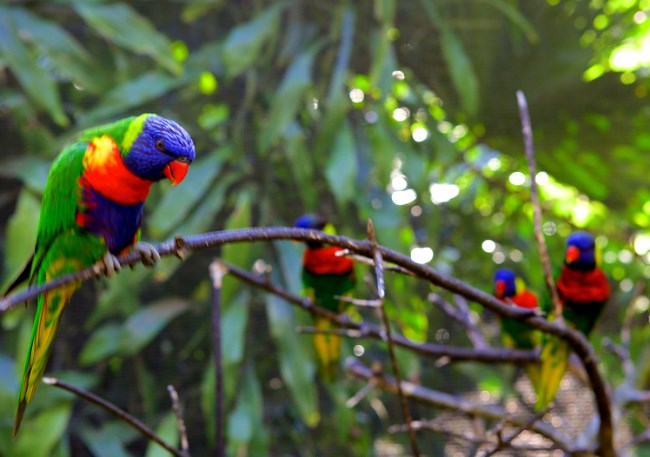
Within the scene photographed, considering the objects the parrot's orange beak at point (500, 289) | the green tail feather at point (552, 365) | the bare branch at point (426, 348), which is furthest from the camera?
the parrot's orange beak at point (500, 289)

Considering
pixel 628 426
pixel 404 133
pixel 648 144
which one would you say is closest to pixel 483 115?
pixel 404 133

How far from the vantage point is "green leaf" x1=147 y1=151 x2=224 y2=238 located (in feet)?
5.40

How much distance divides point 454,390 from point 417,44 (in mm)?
861

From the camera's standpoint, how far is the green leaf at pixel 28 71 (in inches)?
65.1

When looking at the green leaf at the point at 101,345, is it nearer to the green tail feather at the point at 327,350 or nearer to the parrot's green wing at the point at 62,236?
the green tail feather at the point at 327,350

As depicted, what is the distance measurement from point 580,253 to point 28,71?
1.23 metres

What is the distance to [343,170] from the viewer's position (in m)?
1.70

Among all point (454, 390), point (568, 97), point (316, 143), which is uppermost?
point (568, 97)

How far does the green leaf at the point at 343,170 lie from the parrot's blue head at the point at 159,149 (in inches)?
37.1

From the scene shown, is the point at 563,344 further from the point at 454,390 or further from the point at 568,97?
the point at 568,97

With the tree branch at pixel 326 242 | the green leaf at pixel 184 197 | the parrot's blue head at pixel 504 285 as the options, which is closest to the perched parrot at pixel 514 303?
the parrot's blue head at pixel 504 285

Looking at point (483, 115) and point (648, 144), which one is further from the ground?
point (648, 144)

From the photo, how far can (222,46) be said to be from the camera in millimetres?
1810

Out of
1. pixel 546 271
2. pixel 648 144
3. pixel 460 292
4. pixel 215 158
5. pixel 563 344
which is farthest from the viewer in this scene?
pixel 648 144
